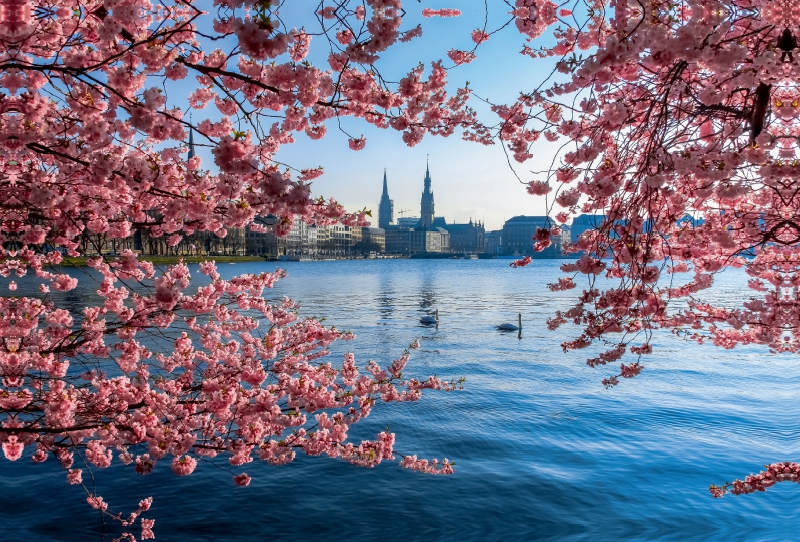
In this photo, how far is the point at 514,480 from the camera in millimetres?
12258

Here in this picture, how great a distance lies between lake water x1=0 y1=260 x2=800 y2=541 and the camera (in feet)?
33.9

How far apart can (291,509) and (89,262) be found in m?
6.12

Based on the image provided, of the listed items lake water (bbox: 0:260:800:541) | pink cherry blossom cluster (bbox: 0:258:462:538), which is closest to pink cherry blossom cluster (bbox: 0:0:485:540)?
pink cherry blossom cluster (bbox: 0:258:462:538)

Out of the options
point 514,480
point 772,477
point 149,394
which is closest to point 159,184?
point 149,394

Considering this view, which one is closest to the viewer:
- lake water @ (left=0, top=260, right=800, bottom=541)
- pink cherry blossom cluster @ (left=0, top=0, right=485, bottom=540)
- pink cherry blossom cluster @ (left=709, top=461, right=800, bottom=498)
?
pink cherry blossom cluster @ (left=0, top=0, right=485, bottom=540)

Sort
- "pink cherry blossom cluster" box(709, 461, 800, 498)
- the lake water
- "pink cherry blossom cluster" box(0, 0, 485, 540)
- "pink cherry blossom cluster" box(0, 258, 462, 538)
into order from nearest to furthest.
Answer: "pink cherry blossom cluster" box(0, 0, 485, 540)
"pink cherry blossom cluster" box(0, 258, 462, 538)
"pink cherry blossom cluster" box(709, 461, 800, 498)
the lake water

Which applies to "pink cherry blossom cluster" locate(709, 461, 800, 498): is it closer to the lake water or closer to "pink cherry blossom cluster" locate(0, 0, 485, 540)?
the lake water

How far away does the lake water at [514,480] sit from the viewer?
33.9ft

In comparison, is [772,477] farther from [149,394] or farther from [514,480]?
[149,394]

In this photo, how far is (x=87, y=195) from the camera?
6434mm

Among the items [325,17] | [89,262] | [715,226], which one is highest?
[325,17]

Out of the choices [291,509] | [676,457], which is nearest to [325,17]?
[291,509]

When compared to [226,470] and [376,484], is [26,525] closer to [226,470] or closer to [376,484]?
[226,470]

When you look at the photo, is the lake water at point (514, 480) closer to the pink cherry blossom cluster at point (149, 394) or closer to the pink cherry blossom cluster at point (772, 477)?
the pink cherry blossom cluster at point (149, 394)
